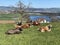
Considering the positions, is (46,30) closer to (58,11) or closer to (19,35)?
(19,35)

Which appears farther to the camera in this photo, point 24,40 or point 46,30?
point 46,30

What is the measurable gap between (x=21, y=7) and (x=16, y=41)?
755 centimetres

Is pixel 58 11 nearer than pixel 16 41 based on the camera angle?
No

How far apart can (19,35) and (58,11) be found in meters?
15.0

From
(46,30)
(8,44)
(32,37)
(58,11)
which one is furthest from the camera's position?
(58,11)

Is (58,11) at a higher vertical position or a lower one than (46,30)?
lower

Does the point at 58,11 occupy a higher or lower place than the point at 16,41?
lower

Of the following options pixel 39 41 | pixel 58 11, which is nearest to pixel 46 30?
pixel 39 41

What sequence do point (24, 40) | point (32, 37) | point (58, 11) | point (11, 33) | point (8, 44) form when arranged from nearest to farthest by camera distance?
point (8, 44) < point (24, 40) < point (32, 37) < point (11, 33) < point (58, 11)

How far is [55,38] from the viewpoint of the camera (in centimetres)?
757

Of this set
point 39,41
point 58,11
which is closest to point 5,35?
point 39,41

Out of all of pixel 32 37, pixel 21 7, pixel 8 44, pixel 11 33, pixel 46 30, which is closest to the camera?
pixel 8 44

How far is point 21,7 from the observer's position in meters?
14.5

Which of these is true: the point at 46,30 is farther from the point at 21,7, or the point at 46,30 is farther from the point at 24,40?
the point at 21,7
